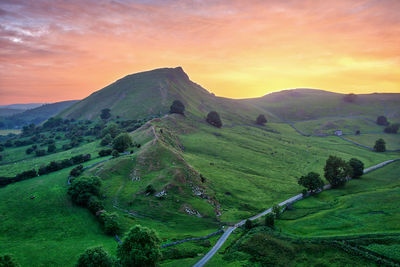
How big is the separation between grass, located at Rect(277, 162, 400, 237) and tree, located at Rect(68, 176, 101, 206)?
58.0 meters

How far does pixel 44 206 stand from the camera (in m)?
64.6

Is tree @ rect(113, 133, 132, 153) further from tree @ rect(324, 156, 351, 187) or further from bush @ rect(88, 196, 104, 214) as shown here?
tree @ rect(324, 156, 351, 187)

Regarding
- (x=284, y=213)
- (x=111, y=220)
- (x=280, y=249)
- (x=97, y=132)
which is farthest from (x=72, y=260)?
(x=97, y=132)

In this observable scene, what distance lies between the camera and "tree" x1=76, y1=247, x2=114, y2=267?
1559 inches

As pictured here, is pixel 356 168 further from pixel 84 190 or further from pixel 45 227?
pixel 45 227

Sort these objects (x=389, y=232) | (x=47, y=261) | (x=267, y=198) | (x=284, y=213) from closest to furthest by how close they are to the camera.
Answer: (x=47, y=261)
(x=389, y=232)
(x=284, y=213)
(x=267, y=198)

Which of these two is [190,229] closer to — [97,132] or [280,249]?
[280,249]

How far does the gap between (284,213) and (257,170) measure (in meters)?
48.4

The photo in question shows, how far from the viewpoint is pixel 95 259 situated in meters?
39.7

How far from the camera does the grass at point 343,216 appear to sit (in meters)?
52.7

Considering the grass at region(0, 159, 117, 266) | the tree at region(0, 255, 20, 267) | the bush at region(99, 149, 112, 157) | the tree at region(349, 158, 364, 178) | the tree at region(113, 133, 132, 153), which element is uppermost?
the tree at region(113, 133, 132, 153)

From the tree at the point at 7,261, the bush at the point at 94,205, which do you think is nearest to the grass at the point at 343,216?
Answer: the bush at the point at 94,205

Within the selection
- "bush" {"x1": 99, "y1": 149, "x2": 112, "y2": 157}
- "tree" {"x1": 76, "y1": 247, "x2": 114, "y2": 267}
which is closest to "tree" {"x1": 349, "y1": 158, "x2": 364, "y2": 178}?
"tree" {"x1": 76, "y1": 247, "x2": 114, "y2": 267}

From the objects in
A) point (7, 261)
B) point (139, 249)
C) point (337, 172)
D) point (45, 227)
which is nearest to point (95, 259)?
point (139, 249)
